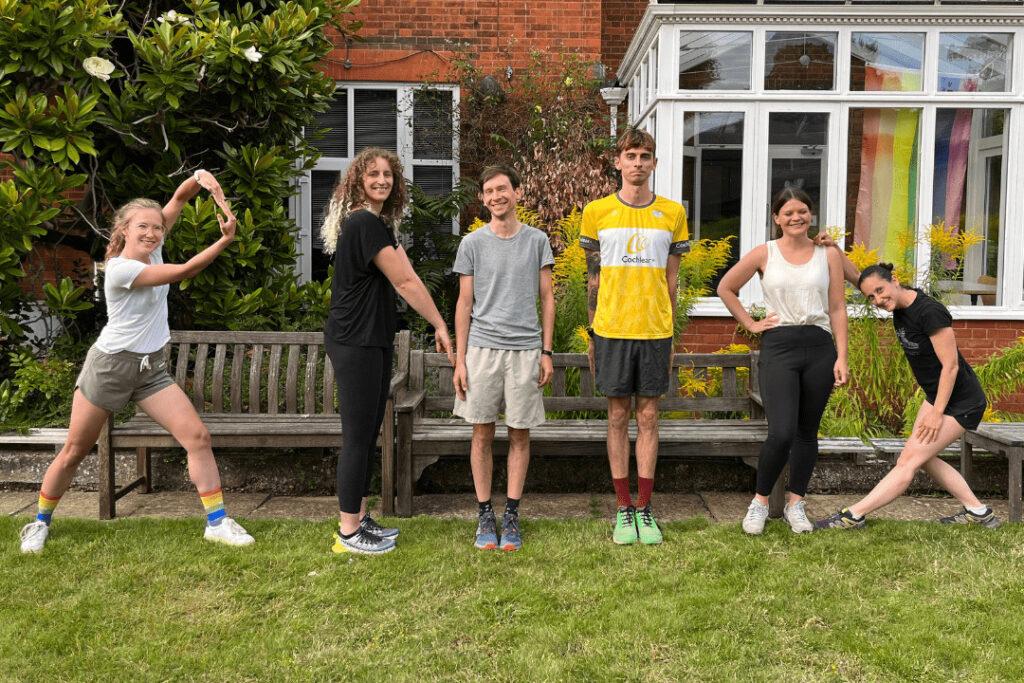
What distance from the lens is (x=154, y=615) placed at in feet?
11.4

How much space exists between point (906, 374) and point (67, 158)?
5.97m

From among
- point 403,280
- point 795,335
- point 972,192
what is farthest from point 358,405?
point 972,192

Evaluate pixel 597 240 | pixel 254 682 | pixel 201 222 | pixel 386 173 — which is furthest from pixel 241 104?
pixel 254 682

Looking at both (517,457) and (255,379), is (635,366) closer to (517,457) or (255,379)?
(517,457)

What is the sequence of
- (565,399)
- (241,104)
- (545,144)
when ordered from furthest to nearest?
(545,144) → (241,104) → (565,399)

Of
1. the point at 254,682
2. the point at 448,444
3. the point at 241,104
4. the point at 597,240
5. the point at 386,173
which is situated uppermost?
the point at 241,104

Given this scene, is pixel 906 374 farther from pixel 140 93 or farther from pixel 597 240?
pixel 140 93

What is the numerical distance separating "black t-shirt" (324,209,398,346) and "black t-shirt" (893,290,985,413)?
2606mm

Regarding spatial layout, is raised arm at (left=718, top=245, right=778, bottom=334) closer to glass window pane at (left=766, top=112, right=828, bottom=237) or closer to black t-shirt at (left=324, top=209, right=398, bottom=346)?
black t-shirt at (left=324, top=209, right=398, bottom=346)

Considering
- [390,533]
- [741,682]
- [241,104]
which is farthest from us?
[241,104]

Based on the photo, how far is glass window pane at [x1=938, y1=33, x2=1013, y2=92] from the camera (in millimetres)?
7418

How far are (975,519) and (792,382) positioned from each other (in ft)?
4.38

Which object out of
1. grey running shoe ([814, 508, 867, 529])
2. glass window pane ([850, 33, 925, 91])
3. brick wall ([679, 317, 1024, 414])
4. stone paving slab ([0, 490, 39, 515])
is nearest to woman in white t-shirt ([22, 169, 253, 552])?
stone paving slab ([0, 490, 39, 515])

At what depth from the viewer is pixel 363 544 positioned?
4.18 m
